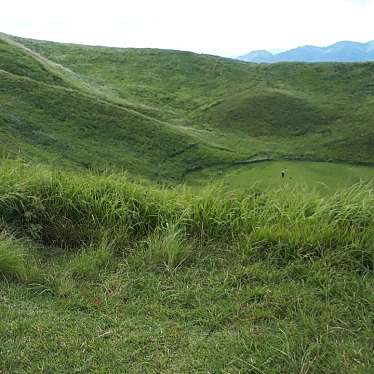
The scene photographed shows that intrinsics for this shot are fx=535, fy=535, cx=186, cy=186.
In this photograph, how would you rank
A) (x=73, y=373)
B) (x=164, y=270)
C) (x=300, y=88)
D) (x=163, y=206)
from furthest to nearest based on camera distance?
1. (x=300, y=88)
2. (x=163, y=206)
3. (x=164, y=270)
4. (x=73, y=373)

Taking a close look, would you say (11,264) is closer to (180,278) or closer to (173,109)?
(180,278)

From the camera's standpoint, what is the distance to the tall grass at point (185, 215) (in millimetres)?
4234

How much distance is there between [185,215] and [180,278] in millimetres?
880

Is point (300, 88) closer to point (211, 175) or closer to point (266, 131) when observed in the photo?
point (266, 131)

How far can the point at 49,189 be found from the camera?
493cm

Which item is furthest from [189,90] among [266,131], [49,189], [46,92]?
[49,189]

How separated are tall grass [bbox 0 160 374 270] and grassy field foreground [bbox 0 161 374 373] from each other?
0.01 meters

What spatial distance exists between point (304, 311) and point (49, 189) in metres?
2.64

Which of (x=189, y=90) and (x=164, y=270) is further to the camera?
(x=189, y=90)

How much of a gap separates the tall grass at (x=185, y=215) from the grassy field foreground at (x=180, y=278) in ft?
0.04

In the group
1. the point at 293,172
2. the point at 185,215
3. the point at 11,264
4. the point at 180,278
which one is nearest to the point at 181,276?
the point at 180,278

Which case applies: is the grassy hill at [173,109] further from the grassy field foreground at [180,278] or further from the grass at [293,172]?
the grassy field foreground at [180,278]

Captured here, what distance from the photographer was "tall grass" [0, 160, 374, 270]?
167 inches

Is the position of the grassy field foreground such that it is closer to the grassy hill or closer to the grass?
the grassy hill
